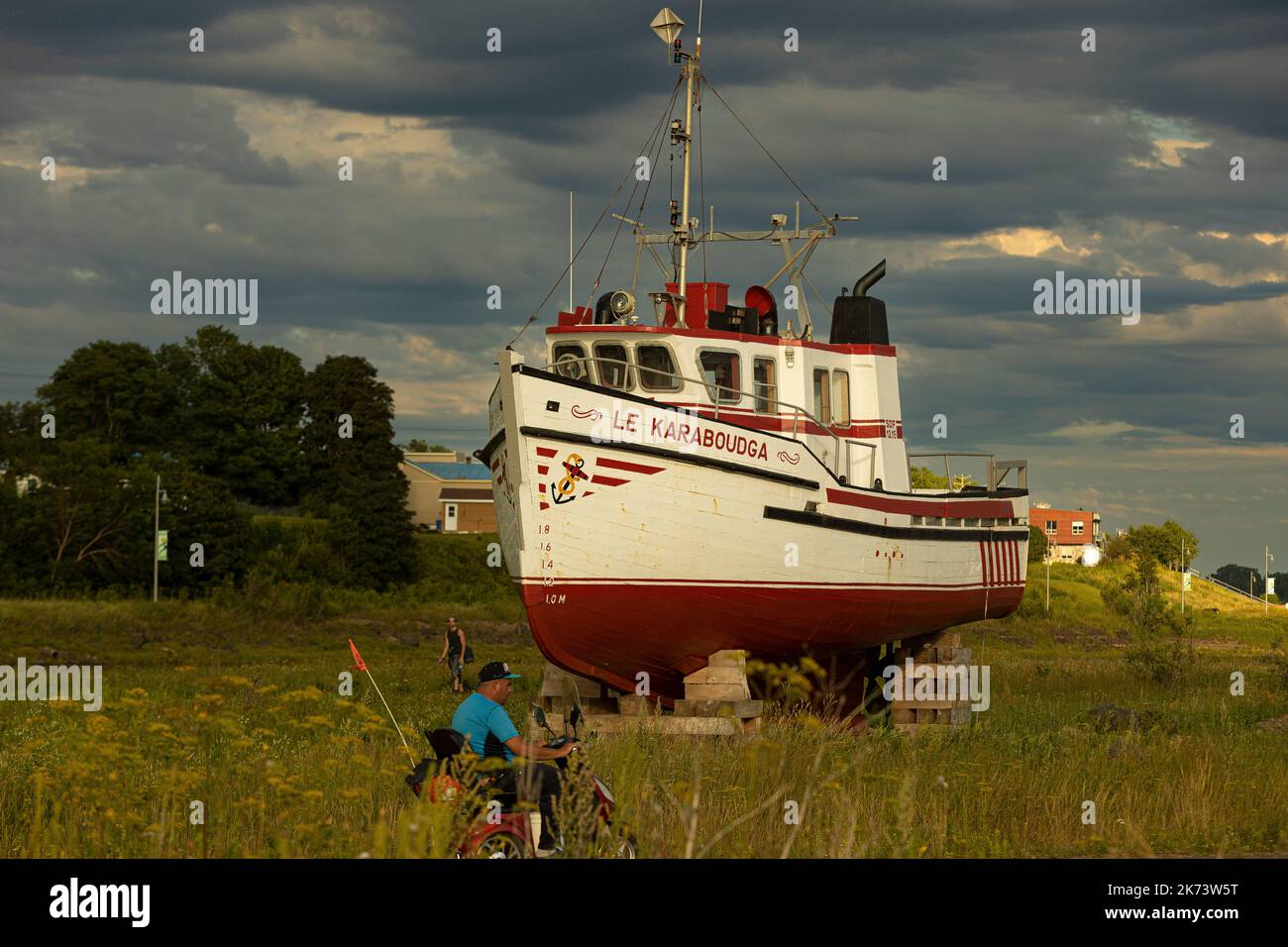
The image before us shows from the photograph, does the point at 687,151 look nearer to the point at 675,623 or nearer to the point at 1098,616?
the point at 675,623

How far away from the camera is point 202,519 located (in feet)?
183

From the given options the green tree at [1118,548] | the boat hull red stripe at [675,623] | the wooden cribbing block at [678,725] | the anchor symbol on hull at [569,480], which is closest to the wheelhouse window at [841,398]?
the boat hull red stripe at [675,623]

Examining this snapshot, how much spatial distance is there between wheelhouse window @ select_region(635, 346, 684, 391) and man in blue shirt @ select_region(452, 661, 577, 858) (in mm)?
9971

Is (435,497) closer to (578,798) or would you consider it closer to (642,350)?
(642,350)

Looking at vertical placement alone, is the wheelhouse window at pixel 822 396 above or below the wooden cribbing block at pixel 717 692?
above

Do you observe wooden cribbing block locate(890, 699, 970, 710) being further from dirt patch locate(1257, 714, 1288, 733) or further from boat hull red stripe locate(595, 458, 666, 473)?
boat hull red stripe locate(595, 458, 666, 473)

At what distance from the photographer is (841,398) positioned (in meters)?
21.7

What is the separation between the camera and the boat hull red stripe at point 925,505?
19594 mm

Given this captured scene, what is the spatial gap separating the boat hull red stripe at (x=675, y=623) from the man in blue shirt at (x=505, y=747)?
7312 mm

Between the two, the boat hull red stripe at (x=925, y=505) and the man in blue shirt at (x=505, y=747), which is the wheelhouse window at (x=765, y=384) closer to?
the boat hull red stripe at (x=925, y=505)

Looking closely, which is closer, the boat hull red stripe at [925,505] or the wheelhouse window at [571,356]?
the boat hull red stripe at [925,505]

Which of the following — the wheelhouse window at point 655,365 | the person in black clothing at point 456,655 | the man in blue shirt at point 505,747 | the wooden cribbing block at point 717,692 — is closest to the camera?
the man in blue shirt at point 505,747

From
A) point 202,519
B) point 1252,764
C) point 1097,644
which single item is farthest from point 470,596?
point 1252,764

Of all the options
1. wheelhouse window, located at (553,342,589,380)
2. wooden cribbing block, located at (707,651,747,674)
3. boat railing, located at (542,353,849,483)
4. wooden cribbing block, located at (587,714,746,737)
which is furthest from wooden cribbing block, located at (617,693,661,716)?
wheelhouse window, located at (553,342,589,380)
